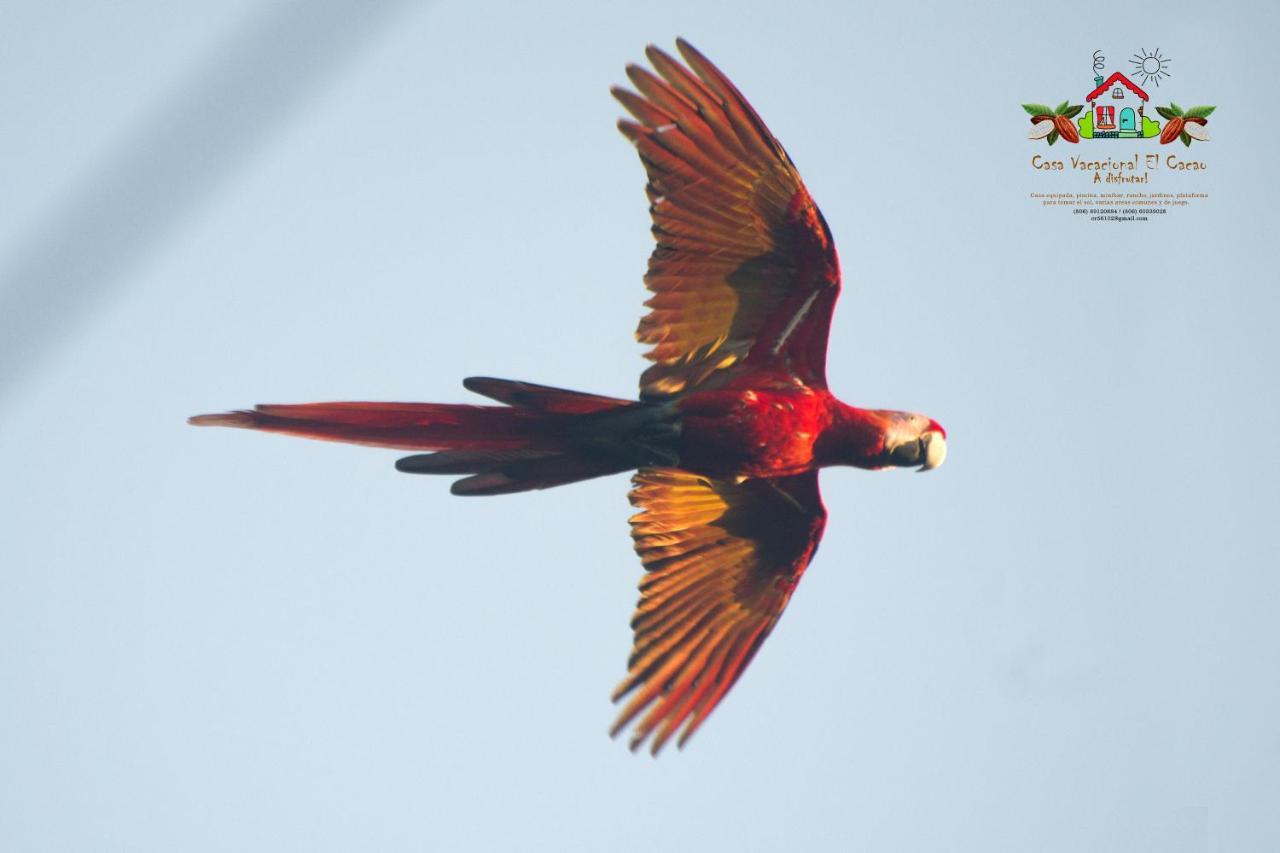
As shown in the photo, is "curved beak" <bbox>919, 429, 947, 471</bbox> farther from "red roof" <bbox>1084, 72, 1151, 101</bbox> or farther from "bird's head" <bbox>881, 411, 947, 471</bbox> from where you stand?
"red roof" <bbox>1084, 72, 1151, 101</bbox>

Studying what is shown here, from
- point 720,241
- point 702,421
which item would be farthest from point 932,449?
point 720,241

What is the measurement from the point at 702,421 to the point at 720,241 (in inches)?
30.3

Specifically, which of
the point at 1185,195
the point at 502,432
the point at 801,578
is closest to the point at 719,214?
the point at 502,432

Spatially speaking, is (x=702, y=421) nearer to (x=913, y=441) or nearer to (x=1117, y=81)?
(x=913, y=441)

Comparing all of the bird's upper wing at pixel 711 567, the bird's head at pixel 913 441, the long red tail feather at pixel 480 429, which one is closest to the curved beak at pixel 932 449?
the bird's head at pixel 913 441

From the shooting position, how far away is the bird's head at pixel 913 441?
7461mm

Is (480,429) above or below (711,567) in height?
above

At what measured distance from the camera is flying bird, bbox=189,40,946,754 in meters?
6.78

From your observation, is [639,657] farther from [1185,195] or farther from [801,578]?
[1185,195]

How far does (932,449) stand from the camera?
24.9ft

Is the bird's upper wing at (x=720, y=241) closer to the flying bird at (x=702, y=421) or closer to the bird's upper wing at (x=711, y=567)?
the flying bird at (x=702, y=421)

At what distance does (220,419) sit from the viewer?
6.41 meters

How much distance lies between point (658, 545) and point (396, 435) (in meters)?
1.60

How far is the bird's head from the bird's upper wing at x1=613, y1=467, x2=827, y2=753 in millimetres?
472
